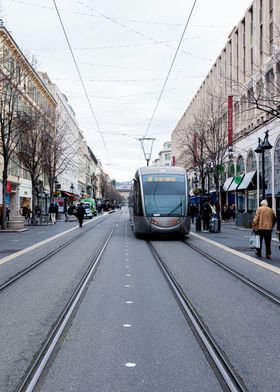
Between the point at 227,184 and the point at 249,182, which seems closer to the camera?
the point at 249,182

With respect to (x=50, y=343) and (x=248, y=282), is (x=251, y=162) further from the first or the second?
(x=50, y=343)

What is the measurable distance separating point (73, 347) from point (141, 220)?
1522 cm

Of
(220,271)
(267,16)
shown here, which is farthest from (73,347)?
(267,16)

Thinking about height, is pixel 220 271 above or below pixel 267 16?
below

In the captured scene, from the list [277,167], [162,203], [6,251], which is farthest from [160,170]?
[277,167]

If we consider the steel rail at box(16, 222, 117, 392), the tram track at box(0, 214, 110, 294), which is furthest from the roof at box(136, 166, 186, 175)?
the steel rail at box(16, 222, 117, 392)

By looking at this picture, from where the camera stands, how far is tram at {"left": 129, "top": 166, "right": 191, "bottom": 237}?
20.4 meters

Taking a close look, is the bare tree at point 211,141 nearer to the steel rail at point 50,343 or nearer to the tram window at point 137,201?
the tram window at point 137,201

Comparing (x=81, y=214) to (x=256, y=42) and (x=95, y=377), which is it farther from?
(x=95, y=377)

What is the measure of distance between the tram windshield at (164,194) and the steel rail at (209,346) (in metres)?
10.9

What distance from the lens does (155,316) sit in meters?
7.13

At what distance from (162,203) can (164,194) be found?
0.49 m

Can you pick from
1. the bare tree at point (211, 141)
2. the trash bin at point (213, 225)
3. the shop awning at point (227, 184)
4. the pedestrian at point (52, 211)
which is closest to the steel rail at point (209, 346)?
the trash bin at point (213, 225)

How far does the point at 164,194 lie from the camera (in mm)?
20859
